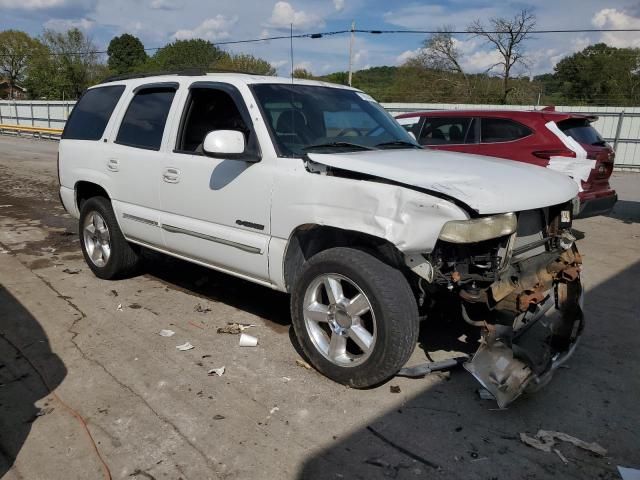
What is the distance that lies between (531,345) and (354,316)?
115cm

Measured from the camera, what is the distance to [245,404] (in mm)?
3279

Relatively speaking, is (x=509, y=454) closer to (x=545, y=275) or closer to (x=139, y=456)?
(x=545, y=275)

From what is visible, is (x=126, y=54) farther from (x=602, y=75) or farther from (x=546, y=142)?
(x=546, y=142)

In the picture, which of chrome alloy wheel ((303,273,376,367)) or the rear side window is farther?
the rear side window

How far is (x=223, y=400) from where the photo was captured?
3.32 meters

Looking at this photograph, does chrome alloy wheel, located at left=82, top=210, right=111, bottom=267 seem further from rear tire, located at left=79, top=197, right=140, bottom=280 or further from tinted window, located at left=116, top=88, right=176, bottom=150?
tinted window, located at left=116, top=88, right=176, bottom=150

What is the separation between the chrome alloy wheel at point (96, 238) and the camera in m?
5.48

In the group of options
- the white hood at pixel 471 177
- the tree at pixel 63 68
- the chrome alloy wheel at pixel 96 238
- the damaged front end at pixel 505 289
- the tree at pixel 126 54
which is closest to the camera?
the white hood at pixel 471 177

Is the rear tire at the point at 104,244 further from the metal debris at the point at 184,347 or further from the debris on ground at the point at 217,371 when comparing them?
the debris on ground at the point at 217,371

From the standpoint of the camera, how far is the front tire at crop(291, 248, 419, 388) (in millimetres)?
3145

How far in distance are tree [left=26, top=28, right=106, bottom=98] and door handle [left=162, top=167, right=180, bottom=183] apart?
202 feet

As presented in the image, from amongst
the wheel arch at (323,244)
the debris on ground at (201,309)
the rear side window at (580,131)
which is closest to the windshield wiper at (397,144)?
the wheel arch at (323,244)

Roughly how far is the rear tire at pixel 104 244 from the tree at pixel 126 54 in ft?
311

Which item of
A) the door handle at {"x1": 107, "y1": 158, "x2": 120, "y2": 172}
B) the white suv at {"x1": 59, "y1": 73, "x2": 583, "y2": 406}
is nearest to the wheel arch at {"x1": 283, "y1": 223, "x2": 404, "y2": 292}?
the white suv at {"x1": 59, "y1": 73, "x2": 583, "y2": 406}
